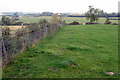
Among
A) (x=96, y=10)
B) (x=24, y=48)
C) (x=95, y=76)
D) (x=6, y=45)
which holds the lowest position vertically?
(x=95, y=76)

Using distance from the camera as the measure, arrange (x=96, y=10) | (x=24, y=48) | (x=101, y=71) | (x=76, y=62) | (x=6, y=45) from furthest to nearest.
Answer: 1. (x=96, y=10)
2. (x=24, y=48)
3. (x=76, y=62)
4. (x=6, y=45)
5. (x=101, y=71)

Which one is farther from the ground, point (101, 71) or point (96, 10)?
point (96, 10)

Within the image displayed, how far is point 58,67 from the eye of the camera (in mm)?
6379

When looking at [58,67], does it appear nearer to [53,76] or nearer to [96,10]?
[53,76]

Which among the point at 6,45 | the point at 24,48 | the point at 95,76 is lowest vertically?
the point at 95,76

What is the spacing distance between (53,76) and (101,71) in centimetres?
225

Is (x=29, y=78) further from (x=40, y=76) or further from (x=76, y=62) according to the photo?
(x=76, y=62)

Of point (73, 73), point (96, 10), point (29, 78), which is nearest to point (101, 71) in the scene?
point (73, 73)

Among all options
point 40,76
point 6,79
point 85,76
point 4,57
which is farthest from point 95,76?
point 4,57

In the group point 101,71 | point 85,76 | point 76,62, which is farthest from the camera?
point 76,62

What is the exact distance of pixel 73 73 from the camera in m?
5.87

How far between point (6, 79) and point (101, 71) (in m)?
4.08

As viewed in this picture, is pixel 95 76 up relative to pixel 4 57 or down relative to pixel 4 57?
down

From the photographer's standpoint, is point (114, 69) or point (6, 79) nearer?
point (6, 79)
